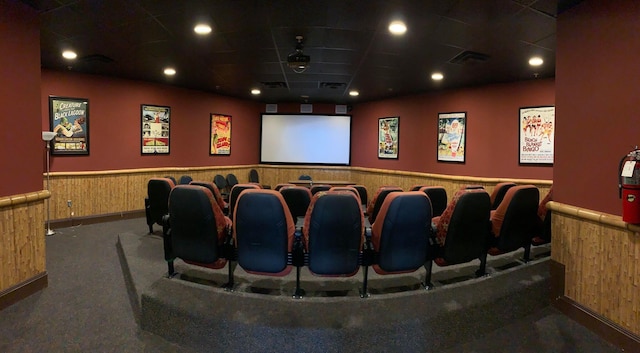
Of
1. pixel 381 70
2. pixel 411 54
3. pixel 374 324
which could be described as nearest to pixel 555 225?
pixel 374 324

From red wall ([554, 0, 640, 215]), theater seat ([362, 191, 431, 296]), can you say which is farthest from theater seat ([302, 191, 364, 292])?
red wall ([554, 0, 640, 215])

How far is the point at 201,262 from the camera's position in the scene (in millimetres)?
2922

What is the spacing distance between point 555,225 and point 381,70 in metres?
3.90

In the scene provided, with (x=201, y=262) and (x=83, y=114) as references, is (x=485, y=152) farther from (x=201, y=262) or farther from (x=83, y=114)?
(x=83, y=114)

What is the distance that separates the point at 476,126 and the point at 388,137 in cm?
241

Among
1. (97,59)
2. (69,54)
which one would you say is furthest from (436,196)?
(69,54)

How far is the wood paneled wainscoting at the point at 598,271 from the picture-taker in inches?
95.7

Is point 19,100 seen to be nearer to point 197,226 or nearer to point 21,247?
point 21,247

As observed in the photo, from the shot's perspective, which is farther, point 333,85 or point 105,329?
point 333,85

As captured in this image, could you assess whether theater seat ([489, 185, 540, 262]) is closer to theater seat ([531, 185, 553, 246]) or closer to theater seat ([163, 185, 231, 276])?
theater seat ([531, 185, 553, 246])

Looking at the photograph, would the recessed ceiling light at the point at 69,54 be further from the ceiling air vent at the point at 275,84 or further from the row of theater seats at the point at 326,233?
the row of theater seats at the point at 326,233

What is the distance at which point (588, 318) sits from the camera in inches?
108

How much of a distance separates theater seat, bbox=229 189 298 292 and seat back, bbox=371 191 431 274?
72 cm

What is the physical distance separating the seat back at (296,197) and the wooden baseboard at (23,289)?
252 cm
